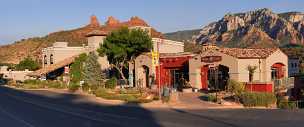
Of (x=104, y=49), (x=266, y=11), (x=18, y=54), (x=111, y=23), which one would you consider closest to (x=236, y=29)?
(x=266, y=11)

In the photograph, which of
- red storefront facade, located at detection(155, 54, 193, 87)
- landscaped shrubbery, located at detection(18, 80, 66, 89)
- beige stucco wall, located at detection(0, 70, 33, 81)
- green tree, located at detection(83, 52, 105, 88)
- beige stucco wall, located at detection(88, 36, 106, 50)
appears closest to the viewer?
red storefront facade, located at detection(155, 54, 193, 87)

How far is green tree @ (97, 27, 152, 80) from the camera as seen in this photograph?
6462 centimetres

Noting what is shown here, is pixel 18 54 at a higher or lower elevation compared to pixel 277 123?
higher

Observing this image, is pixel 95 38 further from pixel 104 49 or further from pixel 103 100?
pixel 103 100

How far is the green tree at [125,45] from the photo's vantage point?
212ft

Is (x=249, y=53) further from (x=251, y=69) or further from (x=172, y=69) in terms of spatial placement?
(x=172, y=69)

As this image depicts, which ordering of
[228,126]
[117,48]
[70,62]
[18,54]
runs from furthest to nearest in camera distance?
[18,54] → [70,62] → [117,48] → [228,126]

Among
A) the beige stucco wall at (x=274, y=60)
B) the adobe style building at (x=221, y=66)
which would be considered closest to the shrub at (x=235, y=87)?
the adobe style building at (x=221, y=66)

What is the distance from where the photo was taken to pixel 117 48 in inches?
2539

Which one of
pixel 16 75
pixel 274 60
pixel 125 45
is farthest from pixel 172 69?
pixel 16 75

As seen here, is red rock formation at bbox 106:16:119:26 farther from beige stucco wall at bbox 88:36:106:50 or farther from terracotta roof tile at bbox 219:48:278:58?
terracotta roof tile at bbox 219:48:278:58

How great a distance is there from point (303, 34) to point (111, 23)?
204 feet

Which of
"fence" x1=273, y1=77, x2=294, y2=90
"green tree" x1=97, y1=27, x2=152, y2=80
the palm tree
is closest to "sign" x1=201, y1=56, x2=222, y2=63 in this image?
the palm tree

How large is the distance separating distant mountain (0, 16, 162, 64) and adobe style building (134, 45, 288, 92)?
9960cm
